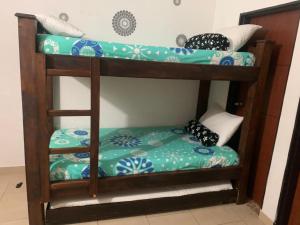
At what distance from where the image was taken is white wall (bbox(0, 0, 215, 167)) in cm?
235

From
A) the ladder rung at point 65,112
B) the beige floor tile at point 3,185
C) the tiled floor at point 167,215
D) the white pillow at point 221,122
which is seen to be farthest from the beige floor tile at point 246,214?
the beige floor tile at point 3,185

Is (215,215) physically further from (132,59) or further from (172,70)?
(132,59)

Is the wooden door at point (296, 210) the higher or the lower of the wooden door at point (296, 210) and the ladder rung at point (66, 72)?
the lower

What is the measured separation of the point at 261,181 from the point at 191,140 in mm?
788

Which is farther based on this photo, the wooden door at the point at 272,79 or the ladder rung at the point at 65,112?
the wooden door at the point at 272,79

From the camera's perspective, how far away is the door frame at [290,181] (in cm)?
179

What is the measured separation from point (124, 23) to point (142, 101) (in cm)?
92

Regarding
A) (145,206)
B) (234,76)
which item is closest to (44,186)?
(145,206)

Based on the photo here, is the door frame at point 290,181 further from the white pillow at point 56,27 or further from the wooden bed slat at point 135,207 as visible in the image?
the white pillow at point 56,27

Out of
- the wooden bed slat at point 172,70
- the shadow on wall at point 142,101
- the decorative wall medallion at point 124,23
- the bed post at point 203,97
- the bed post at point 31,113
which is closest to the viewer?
the bed post at point 31,113

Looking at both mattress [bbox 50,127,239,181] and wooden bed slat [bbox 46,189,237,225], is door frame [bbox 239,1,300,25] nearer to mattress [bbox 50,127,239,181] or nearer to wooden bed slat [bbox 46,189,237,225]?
mattress [bbox 50,127,239,181]

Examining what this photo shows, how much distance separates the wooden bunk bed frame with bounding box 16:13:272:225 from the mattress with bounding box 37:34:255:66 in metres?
0.05

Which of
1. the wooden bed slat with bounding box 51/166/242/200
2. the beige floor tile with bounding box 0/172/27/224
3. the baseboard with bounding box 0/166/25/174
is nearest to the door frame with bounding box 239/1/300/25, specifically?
the wooden bed slat with bounding box 51/166/242/200

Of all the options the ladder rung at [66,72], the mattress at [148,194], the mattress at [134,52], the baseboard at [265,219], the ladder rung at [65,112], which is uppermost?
the mattress at [134,52]
